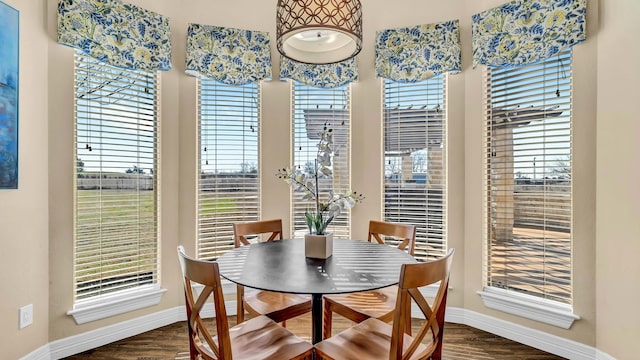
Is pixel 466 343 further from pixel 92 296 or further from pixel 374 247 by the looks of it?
pixel 92 296

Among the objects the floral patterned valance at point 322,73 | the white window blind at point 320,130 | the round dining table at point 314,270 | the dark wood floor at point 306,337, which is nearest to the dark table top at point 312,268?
the round dining table at point 314,270

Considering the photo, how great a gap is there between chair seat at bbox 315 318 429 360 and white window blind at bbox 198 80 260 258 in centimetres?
161

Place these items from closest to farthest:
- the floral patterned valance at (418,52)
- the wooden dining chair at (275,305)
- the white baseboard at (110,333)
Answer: the wooden dining chair at (275,305) < the white baseboard at (110,333) < the floral patterned valance at (418,52)

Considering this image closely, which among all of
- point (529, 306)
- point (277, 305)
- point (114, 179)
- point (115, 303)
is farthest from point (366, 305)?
point (114, 179)

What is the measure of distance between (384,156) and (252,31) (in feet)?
5.42

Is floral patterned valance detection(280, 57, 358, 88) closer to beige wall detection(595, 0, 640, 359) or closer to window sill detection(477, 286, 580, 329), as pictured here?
beige wall detection(595, 0, 640, 359)

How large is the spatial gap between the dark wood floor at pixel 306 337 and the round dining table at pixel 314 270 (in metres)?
0.93

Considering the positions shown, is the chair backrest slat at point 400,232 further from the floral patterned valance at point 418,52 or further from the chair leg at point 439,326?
the floral patterned valance at point 418,52

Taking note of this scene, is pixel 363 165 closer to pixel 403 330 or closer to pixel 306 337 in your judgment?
pixel 306 337

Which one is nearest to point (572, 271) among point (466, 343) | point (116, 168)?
point (466, 343)

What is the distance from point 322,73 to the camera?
2832 mm

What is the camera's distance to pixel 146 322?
2.52 m

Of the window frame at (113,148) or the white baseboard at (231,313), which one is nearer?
the white baseboard at (231,313)

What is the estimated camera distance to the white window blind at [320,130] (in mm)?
2936
